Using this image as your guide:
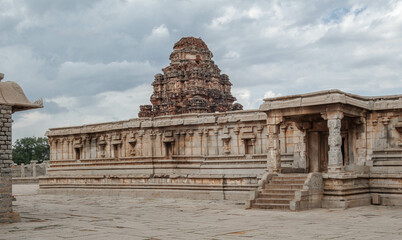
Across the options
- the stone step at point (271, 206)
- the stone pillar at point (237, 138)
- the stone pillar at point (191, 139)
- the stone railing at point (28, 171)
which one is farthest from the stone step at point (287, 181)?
the stone railing at point (28, 171)

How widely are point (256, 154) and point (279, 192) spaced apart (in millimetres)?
5681

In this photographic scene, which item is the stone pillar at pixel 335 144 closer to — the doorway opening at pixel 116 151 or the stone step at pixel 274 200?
the stone step at pixel 274 200

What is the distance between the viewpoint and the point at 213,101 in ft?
144

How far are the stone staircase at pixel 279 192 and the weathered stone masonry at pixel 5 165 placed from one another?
7.43 m

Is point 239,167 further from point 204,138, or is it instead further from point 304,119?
point 304,119

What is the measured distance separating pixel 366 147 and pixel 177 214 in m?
7.70

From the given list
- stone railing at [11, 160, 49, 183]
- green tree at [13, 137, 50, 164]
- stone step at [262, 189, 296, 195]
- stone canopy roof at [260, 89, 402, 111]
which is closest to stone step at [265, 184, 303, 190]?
stone step at [262, 189, 296, 195]

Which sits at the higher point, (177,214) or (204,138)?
(204,138)

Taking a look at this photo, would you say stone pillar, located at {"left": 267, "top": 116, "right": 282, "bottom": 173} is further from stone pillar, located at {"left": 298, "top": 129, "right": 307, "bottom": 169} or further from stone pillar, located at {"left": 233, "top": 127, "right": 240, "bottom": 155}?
stone pillar, located at {"left": 233, "top": 127, "right": 240, "bottom": 155}

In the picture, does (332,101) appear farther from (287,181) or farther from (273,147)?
(287,181)

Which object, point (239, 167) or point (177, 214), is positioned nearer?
point (177, 214)

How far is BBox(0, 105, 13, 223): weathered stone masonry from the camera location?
14516mm

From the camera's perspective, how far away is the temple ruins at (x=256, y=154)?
671 inches

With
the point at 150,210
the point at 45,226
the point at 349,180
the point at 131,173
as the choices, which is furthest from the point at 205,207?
the point at 131,173
